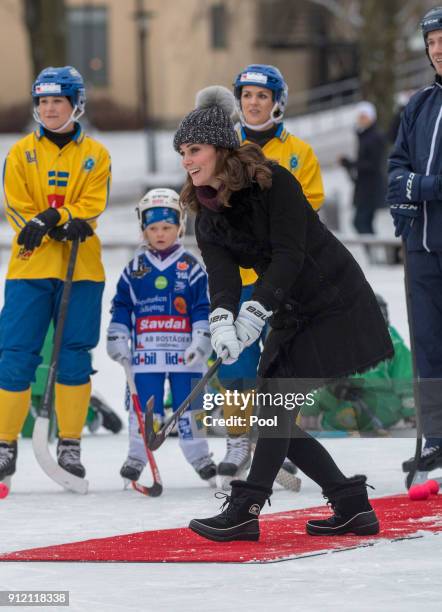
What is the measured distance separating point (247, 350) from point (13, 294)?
0.99 meters

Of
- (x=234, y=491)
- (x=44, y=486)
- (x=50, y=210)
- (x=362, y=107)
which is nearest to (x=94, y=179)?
(x=50, y=210)

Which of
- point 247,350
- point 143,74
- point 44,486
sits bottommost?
point 44,486

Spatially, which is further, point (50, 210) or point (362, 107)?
point (362, 107)

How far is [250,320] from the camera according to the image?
5051 millimetres

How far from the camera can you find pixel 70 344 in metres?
6.71

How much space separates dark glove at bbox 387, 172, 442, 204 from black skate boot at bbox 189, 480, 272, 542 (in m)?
1.52

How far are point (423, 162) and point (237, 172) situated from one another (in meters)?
1.35

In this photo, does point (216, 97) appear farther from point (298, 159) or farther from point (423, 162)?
point (423, 162)

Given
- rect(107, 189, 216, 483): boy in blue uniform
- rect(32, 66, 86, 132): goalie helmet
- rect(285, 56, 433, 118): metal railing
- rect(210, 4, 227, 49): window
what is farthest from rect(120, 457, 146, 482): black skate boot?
rect(210, 4, 227, 49): window

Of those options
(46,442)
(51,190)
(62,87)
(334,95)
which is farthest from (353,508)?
(334,95)

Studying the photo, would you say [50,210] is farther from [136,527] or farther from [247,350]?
[136,527]

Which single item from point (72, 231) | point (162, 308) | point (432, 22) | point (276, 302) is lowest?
point (162, 308)

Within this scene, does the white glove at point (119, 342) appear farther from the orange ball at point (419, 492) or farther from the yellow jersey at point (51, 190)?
the orange ball at point (419, 492)

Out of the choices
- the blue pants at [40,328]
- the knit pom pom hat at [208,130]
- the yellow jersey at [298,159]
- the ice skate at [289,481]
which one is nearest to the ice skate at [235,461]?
the ice skate at [289,481]
